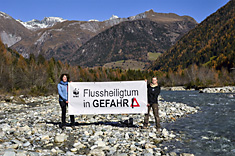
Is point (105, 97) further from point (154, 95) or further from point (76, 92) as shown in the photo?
point (154, 95)

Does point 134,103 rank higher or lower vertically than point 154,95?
lower

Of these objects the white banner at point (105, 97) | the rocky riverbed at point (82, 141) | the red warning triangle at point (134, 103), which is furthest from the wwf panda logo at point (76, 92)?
the red warning triangle at point (134, 103)

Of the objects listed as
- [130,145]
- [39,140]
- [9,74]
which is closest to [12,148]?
[39,140]

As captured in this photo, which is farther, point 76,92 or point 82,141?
point 76,92

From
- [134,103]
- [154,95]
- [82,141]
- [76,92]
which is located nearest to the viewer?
[82,141]

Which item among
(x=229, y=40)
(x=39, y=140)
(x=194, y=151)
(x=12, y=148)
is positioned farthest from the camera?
(x=229, y=40)

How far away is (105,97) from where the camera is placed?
11062mm

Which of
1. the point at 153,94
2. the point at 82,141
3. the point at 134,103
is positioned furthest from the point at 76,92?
the point at 153,94

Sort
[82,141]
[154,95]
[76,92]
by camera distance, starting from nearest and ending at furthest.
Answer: [82,141] → [154,95] → [76,92]

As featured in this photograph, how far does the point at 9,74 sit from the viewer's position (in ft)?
176

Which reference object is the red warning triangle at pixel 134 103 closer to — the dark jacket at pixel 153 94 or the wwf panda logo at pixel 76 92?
the dark jacket at pixel 153 94

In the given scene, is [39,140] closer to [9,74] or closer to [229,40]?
[9,74]

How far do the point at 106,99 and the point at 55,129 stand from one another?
10.1 ft

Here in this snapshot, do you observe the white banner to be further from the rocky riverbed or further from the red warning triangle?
the rocky riverbed
